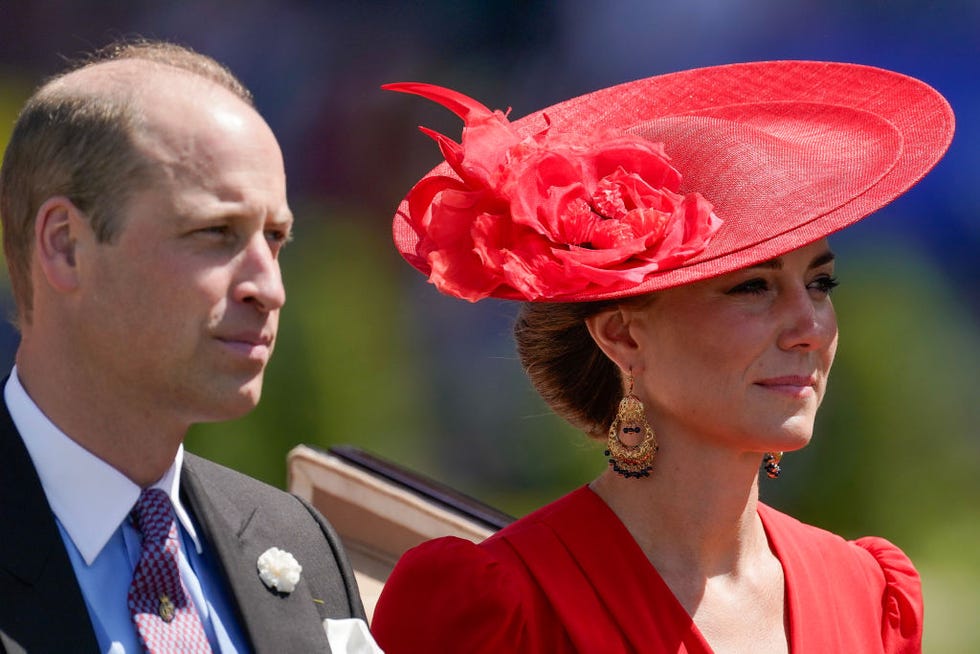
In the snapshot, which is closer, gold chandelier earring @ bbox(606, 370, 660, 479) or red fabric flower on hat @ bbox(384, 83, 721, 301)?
red fabric flower on hat @ bbox(384, 83, 721, 301)

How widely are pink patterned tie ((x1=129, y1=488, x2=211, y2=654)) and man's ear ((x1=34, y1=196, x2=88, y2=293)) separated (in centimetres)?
28

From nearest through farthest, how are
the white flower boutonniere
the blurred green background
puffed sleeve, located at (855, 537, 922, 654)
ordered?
the white flower boutonniere < puffed sleeve, located at (855, 537, 922, 654) < the blurred green background

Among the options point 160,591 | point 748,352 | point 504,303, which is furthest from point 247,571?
point 504,303

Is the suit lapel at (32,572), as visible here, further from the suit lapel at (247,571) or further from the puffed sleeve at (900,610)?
the puffed sleeve at (900,610)

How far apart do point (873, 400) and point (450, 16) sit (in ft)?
5.38

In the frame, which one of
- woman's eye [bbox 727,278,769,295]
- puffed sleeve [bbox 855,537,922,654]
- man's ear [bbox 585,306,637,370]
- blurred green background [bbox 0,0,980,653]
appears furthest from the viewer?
blurred green background [bbox 0,0,980,653]

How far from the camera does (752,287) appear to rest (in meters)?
2.45

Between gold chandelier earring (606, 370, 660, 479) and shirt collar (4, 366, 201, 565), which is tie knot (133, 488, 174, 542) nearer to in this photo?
shirt collar (4, 366, 201, 565)

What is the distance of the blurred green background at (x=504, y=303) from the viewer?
142 inches

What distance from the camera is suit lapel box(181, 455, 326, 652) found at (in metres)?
1.83

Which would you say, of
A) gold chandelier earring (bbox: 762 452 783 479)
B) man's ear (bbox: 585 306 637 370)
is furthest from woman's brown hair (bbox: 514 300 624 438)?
gold chandelier earring (bbox: 762 452 783 479)

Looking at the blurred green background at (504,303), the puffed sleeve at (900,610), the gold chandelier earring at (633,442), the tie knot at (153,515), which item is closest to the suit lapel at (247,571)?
the tie knot at (153,515)

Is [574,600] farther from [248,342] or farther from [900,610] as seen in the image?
[248,342]

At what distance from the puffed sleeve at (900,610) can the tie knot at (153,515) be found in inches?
58.3
